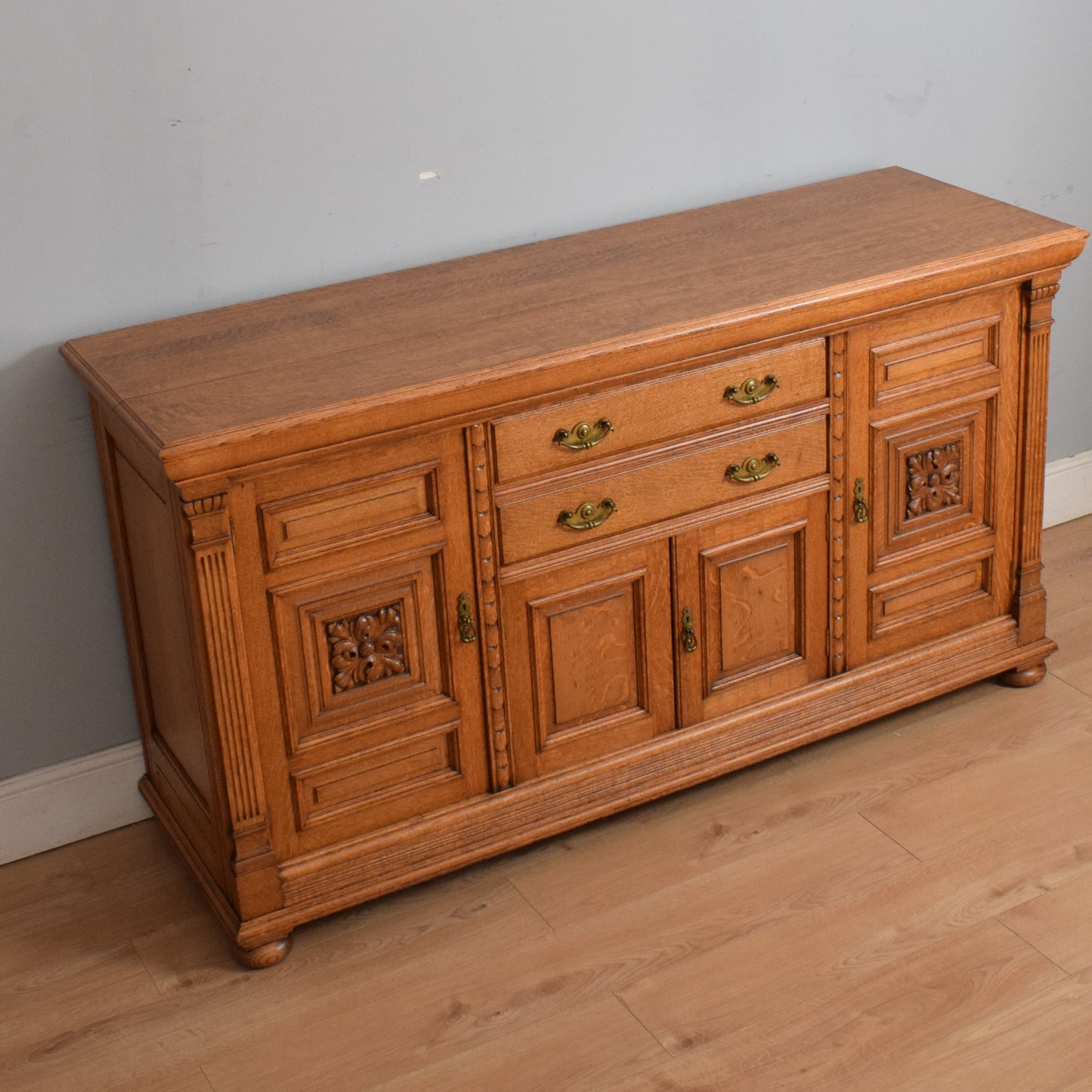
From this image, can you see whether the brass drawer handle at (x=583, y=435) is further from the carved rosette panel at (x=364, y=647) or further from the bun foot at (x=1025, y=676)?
the bun foot at (x=1025, y=676)

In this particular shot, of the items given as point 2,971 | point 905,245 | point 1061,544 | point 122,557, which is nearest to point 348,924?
point 2,971

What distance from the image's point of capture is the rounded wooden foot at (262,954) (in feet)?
7.74

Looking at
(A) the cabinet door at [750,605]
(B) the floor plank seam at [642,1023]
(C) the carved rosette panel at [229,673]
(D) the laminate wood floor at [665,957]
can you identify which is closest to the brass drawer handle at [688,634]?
(A) the cabinet door at [750,605]

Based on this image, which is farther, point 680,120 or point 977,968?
point 680,120

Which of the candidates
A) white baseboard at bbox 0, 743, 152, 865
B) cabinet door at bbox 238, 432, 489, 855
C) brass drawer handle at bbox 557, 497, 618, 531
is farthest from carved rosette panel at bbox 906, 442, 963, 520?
white baseboard at bbox 0, 743, 152, 865

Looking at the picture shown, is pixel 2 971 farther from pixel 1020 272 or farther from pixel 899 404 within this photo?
pixel 1020 272

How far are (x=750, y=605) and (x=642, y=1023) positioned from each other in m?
0.73

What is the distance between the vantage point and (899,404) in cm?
261

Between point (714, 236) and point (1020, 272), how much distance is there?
51 centimetres

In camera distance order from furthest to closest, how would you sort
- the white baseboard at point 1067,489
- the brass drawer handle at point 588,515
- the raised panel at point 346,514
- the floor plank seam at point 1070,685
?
the white baseboard at point 1067,489 < the floor plank seam at point 1070,685 < the brass drawer handle at point 588,515 < the raised panel at point 346,514

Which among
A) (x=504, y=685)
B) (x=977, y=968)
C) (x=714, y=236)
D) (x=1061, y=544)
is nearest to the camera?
(x=977, y=968)

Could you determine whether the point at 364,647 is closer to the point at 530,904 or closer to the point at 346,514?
the point at 346,514

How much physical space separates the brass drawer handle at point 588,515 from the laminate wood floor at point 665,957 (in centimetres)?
56

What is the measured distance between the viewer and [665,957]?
2.34 m
